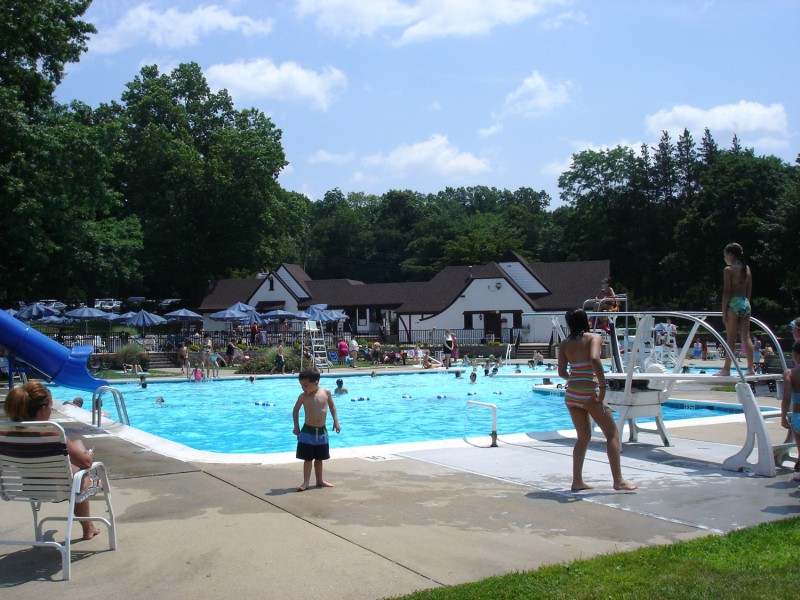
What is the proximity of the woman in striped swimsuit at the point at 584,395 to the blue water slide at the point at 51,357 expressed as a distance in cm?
1091

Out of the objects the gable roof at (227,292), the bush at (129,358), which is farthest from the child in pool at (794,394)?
the gable roof at (227,292)

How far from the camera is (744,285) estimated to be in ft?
31.9

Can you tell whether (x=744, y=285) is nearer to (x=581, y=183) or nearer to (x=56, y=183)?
(x=56, y=183)

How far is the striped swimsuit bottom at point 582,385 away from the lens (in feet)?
26.5

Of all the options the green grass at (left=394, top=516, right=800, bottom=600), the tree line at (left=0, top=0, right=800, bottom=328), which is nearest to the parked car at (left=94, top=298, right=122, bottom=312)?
the tree line at (left=0, top=0, right=800, bottom=328)

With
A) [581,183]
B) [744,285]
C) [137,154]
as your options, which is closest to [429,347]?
[137,154]

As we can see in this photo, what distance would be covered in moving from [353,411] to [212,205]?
42301 millimetres

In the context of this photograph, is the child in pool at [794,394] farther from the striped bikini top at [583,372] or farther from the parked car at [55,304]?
the parked car at [55,304]

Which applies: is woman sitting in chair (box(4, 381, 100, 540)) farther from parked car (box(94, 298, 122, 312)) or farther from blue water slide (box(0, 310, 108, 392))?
parked car (box(94, 298, 122, 312))

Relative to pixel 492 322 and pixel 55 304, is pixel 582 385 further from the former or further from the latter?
pixel 55 304

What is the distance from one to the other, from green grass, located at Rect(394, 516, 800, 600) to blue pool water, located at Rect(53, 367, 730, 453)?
1076 centimetres

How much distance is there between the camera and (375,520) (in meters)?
6.89

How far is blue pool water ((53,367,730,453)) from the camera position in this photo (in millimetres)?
18203

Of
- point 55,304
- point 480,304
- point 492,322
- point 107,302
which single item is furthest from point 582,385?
point 107,302
